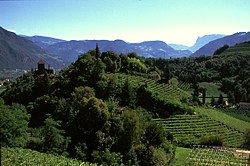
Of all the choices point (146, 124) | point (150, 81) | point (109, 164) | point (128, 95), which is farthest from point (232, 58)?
point (109, 164)

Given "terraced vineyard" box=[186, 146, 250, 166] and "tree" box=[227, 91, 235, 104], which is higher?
"terraced vineyard" box=[186, 146, 250, 166]

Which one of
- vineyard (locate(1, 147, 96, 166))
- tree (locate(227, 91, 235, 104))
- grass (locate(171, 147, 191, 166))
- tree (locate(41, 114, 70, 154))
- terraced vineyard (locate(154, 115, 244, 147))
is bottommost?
tree (locate(227, 91, 235, 104))

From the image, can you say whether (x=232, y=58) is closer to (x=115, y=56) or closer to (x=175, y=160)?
(x=115, y=56)

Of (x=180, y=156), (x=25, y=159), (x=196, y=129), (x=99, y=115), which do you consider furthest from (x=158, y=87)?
(x=25, y=159)

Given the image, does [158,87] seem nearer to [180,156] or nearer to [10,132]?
[180,156]

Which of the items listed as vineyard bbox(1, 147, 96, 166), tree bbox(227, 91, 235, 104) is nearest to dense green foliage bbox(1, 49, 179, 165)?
vineyard bbox(1, 147, 96, 166)

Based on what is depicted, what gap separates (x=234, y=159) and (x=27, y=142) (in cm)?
2561

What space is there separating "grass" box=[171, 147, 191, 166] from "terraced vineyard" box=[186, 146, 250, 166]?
526 millimetres

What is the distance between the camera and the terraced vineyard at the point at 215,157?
42.6 m

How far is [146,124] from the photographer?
45.9 m

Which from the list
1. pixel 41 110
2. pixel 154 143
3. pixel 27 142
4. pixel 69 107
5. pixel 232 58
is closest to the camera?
pixel 27 142

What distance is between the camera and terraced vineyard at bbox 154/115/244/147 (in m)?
53.3

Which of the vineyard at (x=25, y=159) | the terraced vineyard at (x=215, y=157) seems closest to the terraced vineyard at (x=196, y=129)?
the terraced vineyard at (x=215, y=157)

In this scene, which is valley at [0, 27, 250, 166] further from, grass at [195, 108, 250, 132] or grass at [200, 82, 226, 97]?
grass at [200, 82, 226, 97]
